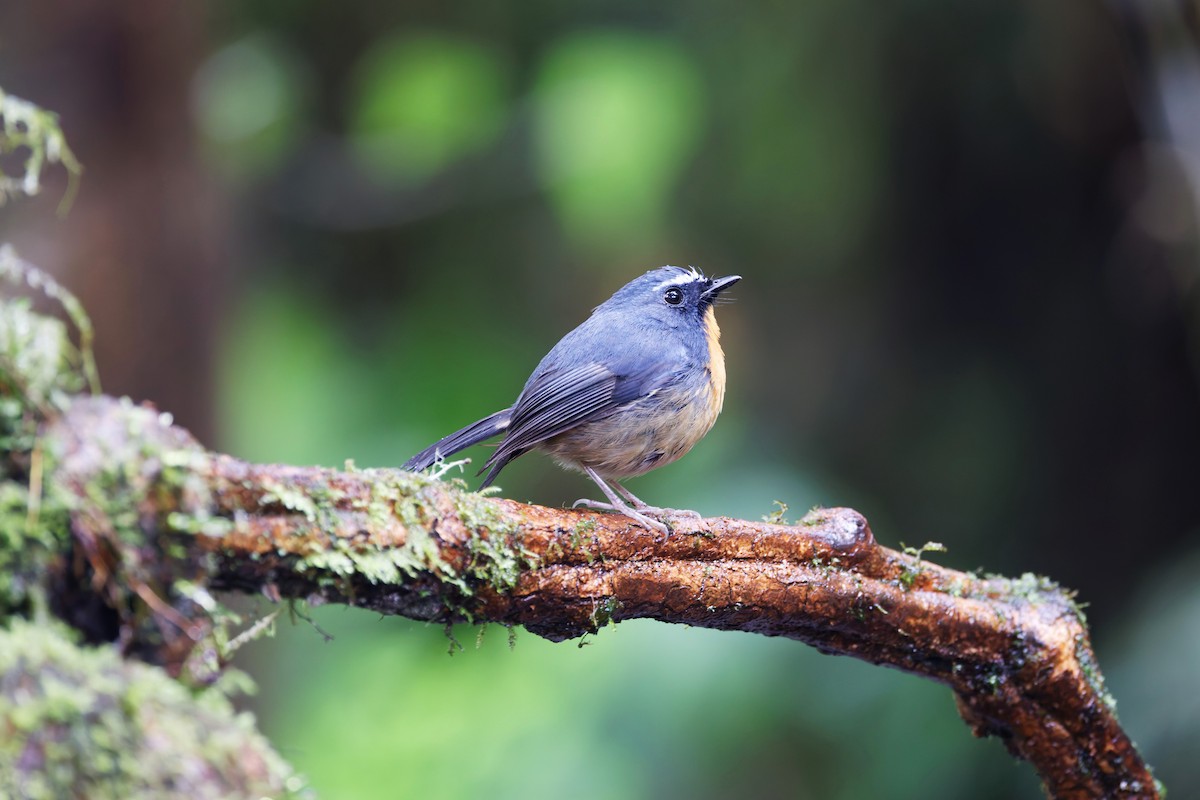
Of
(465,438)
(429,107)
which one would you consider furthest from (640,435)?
(429,107)

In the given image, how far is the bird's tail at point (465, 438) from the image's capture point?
3.27m

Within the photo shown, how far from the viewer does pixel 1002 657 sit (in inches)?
106

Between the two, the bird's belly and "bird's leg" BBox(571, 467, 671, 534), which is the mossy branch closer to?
"bird's leg" BBox(571, 467, 671, 534)

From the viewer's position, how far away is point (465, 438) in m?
3.56

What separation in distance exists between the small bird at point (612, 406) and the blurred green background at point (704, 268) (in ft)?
Result: 7.49

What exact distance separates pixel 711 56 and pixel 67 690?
266 inches

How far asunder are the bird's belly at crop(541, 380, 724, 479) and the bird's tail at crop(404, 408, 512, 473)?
0.16m

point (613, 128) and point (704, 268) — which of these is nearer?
point (613, 128)

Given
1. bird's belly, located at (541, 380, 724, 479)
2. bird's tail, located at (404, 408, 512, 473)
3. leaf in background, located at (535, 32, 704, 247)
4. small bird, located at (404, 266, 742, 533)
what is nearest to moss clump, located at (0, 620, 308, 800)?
bird's tail, located at (404, 408, 512, 473)

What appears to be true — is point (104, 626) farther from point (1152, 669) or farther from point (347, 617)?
point (347, 617)

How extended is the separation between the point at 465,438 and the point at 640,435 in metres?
0.55

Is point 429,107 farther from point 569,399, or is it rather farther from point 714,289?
point 569,399

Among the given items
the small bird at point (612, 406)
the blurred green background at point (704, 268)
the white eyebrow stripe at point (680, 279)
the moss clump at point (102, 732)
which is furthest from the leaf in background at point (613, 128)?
the moss clump at point (102, 732)

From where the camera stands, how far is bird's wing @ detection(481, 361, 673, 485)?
352cm
